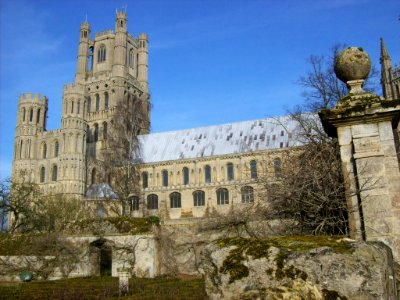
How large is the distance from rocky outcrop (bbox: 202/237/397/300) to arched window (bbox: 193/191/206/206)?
4454 centimetres

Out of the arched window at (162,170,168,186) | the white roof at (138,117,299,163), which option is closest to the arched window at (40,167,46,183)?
the white roof at (138,117,299,163)

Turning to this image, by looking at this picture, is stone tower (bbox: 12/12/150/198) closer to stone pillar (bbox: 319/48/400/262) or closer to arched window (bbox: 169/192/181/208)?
arched window (bbox: 169/192/181/208)

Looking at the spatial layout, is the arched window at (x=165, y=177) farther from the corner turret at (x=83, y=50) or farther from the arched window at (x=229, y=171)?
the corner turret at (x=83, y=50)

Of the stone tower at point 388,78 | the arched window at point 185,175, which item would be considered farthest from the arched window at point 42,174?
the stone tower at point 388,78

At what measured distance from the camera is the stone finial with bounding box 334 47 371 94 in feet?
19.9

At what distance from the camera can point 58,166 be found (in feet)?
169

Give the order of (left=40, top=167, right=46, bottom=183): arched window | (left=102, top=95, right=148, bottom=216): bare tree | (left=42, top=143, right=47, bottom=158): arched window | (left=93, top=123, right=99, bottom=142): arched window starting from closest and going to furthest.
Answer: (left=102, top=95, right=148, bottom=216): bare tree < (left=40, top=167, right=46, bottom=183): arched window < (left=42, top=143, right=47, bottom=158): arched window < (left=93, top=123, right=99, bottom=142): arched window

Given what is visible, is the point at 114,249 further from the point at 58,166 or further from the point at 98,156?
the point at 98,156

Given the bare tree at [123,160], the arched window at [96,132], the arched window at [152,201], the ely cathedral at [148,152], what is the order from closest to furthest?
the bare tree at [123,160] < the ely cathedral at [148,152] < the arched window at [152,201] < the arched window at [96,132]

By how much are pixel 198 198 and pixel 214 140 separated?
7.35m

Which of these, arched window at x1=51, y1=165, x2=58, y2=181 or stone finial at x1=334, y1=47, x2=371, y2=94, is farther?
arched window at x1=51, y1=165, x2=58, y2=181

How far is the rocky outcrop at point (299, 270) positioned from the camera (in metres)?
4.02

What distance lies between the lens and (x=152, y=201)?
50688 millimetres

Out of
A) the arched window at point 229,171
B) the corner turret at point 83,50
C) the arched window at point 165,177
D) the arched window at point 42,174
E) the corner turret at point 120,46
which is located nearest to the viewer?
the arched window at point 229,171
